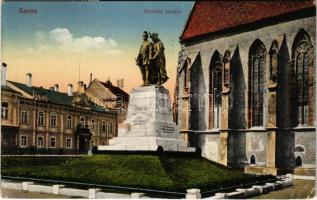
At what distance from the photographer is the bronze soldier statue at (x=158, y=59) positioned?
1956cm

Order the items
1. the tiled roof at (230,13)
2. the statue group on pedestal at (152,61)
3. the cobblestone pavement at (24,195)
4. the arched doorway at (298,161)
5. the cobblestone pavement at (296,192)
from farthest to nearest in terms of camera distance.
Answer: the tiled roof at (230,13)
the arched doorway at (298,161)
the statue group on pedestal at (152,61)
the cobblestone pavement at (296,192)
the cobblestone pavement at (24,195)

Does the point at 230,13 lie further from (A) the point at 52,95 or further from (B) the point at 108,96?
(A) the point at 52,95

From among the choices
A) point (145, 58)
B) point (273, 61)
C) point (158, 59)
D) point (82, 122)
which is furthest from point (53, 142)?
point (273, 61)

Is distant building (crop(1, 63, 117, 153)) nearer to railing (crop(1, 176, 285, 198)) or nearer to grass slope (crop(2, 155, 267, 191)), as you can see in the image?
grass slope (crop(2, 155, 267, 191))

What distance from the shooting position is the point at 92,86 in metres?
22.9

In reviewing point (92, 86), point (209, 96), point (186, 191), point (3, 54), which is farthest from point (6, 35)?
point (209, 96)

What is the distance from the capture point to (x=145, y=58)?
1959cm

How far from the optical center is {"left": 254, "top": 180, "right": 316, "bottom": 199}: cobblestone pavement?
633 inches

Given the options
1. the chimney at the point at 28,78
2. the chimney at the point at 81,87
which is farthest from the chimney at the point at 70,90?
the chimney at the point at 28,78

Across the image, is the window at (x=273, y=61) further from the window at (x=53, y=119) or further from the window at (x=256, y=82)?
the window at (x=53, y=119)

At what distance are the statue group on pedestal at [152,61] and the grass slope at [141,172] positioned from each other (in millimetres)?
3472

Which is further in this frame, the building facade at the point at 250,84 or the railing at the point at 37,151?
the building facade at the point at 250,84

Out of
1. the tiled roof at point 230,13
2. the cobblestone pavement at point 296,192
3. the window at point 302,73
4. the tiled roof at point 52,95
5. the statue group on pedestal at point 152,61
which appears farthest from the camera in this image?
the tiled roof at point 230,13

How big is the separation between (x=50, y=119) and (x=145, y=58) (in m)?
7.08
